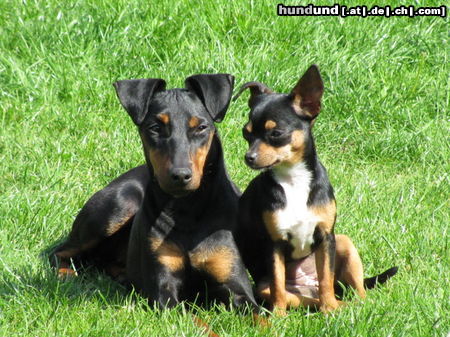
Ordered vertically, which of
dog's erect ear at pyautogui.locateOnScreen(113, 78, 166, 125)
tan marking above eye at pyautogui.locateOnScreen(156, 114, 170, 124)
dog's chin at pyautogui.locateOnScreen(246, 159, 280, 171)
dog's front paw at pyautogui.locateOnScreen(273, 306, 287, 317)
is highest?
dog's erect ear at pyautogui.locateOnScreen(113, 78, 166, 125)

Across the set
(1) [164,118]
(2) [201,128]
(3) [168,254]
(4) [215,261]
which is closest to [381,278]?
(4) [215,261]

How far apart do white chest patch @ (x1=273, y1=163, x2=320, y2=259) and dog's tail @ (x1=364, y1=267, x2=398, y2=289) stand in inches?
20.2

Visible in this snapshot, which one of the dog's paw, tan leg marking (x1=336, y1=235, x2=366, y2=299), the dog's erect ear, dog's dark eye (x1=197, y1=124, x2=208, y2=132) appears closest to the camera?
dog's dark eye (x1=197, y1=124, x2=208, y2=132)

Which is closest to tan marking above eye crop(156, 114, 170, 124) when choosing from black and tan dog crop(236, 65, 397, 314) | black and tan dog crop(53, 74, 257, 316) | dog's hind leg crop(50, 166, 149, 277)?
black and tan dog crop(53, 74, 257, 316)

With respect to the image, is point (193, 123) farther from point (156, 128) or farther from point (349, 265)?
point (349, 265)

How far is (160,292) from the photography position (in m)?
4.80

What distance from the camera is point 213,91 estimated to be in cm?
492

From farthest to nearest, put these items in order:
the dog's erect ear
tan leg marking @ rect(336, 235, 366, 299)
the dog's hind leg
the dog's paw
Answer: the dog's hind leg → the dog's paw → tan leg marking @ rect(336, 235, 366, 299) → the dog's erect ear

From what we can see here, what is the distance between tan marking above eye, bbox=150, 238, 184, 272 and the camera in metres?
4.82

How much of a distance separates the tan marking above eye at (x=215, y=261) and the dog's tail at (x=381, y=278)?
87 centimetres

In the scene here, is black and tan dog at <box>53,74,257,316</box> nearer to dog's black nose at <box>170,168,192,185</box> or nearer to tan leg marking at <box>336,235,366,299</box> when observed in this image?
dog's black nose at <box>170,168,192,185</box>

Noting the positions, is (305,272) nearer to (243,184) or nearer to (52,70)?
(243,184)

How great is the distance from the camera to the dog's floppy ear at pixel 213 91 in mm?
4898

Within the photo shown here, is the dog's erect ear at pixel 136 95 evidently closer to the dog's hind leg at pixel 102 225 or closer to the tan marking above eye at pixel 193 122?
the tan marking above eye at pixel 193 122
